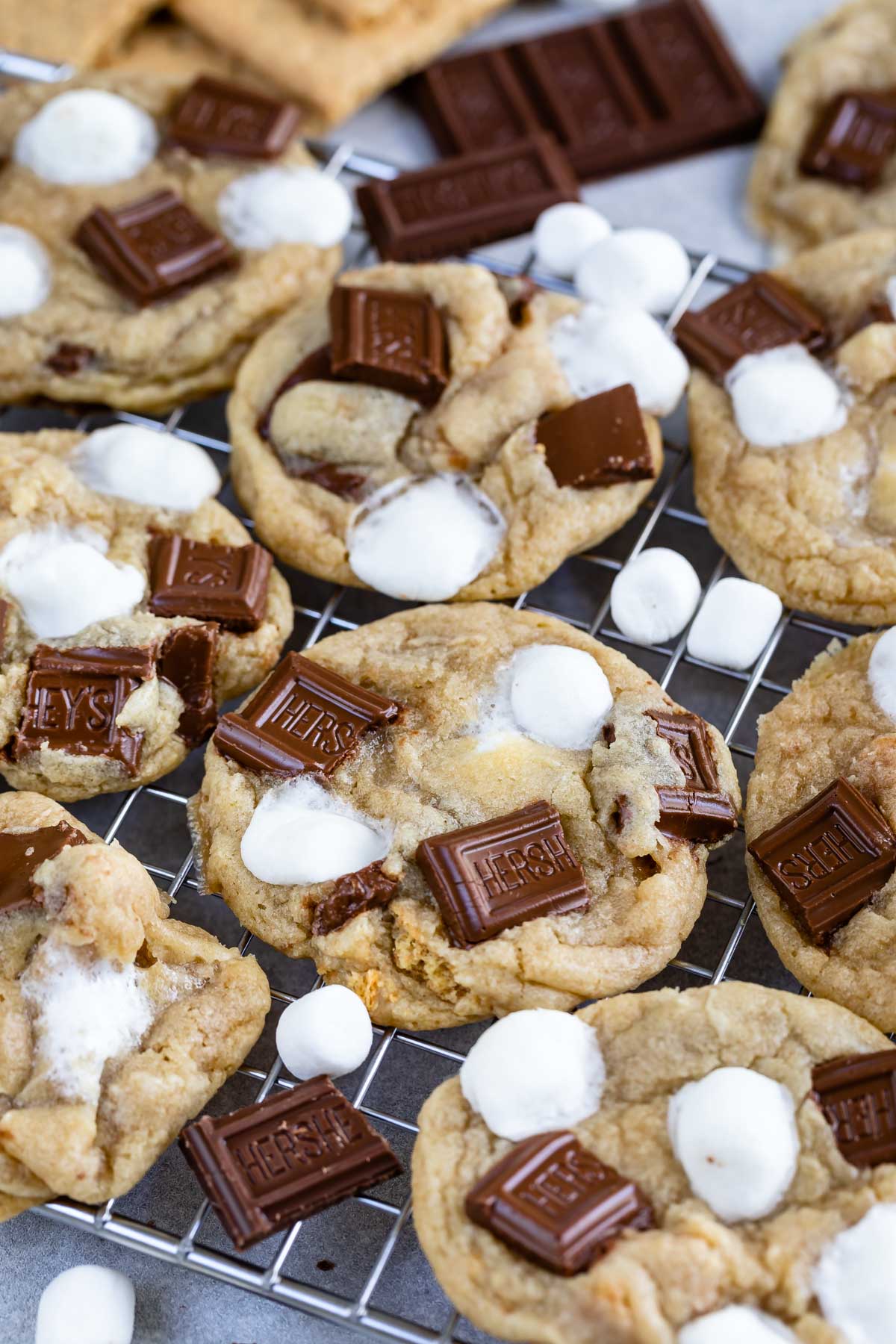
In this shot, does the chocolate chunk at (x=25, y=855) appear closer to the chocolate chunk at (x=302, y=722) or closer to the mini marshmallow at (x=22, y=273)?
the chocolate chunk at (x=302, y=722)

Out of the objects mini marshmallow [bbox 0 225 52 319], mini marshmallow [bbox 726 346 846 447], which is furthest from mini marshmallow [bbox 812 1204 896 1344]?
mini marshmallow [bbox 0 225 52 319]

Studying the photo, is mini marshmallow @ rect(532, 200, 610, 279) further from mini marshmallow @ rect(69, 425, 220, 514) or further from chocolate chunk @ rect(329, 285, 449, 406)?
mini marshmallow @ rect(69, 425, 220, 514)

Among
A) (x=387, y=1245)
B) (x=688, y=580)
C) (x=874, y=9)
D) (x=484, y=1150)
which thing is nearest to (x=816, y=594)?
(x=688, y=580)

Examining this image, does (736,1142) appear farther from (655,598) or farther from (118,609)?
(118,609)

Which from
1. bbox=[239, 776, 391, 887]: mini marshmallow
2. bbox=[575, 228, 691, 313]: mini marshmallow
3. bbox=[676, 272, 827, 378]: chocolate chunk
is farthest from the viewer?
bbox=[575, 228, 691, 313]: mini marshmallow

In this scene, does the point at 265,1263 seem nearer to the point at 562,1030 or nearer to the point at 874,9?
the point at 562,1030

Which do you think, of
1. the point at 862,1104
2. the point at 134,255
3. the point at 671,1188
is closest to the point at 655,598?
the point at 862,1104
